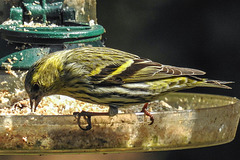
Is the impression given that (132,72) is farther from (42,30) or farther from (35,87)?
(42,30)

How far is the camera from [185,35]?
367 inches

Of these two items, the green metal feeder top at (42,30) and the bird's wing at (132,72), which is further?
the green metal feeder top at (42,30)

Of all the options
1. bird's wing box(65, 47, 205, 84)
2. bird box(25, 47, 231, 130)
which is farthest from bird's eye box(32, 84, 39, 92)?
bird's wing box(65, 47, 205, 84)

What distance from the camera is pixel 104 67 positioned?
457 centimetres

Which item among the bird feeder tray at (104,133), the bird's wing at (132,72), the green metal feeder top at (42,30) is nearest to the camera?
Answer: the bird feeder tray at (104,133)

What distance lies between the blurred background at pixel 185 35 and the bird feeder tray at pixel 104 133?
13.9 feet

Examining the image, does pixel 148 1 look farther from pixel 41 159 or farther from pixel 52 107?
pixel 52 107

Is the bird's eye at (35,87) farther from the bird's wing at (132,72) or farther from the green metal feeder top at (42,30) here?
the green metal feeder top at (42,30)

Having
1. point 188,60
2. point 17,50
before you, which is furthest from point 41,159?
point 188,60

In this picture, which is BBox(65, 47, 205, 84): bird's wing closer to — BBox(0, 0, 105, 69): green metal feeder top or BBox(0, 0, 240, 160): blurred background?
BBox(0, 0, 105, 69): green metal feeder top

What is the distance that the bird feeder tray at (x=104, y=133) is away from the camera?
4.12 metres

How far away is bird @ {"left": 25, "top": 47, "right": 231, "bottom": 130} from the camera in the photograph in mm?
4555

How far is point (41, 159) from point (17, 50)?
2.17m

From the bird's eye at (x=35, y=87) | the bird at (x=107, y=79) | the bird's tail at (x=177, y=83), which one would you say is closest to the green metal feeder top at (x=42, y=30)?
the bird at (x=107, y=79)
